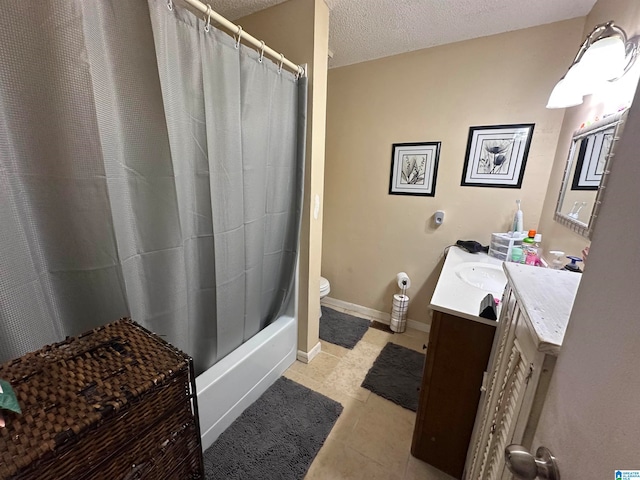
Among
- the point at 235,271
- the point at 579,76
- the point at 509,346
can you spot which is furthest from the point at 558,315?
the point at 579,76

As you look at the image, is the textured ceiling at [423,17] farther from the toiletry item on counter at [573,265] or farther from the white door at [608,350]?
the white door at [608,350]

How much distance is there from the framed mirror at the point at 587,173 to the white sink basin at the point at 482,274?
0.42 metres

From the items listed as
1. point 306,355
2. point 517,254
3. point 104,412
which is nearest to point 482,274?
point 517,254

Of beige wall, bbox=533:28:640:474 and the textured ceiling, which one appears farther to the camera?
the textured ceiling


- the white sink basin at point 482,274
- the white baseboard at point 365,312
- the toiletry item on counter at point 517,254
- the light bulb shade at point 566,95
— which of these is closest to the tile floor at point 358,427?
the white baseboard at point 365,312

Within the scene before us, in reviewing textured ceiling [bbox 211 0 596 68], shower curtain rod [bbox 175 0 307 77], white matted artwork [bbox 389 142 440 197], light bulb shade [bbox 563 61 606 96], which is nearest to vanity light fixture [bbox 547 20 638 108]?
light bulb shade [bbox 563 61 606 96]

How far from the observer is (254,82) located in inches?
50.1

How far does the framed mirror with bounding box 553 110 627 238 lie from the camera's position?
109 centimetres

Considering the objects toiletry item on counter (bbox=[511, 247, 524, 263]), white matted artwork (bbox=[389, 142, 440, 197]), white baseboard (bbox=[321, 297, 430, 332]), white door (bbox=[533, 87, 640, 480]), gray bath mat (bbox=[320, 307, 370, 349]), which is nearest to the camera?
white door (bbox=[533, 87, 640, 480])

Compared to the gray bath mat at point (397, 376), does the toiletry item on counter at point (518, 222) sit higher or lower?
higher

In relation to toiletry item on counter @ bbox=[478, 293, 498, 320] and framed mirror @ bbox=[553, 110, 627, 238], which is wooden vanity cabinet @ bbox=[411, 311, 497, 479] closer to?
toiletry item on counter @ bbox=[478, 293, 498, 320]

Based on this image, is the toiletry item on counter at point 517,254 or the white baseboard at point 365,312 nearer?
the toiletry item on counter at point 517,254

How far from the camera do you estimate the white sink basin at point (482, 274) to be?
1.54 metres

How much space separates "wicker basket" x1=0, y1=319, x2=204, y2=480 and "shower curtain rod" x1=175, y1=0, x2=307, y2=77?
115 cm
